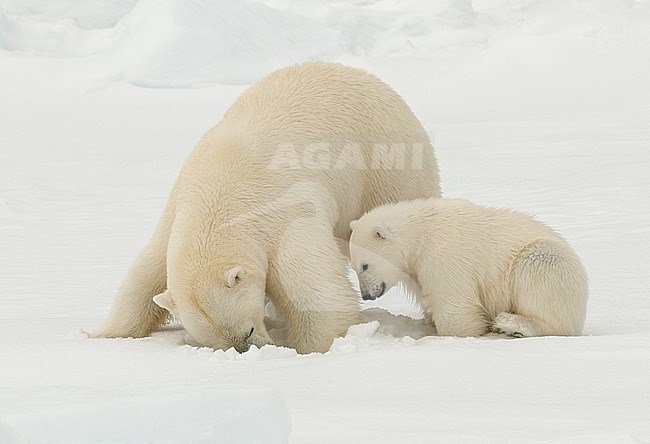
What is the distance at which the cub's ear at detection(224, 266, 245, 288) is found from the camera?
3.14 m

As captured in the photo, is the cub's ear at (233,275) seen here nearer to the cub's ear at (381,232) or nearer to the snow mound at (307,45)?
the cub's ear at (381,232)

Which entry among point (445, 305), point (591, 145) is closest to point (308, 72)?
point (445, 305)

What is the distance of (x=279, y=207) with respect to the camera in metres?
3.46

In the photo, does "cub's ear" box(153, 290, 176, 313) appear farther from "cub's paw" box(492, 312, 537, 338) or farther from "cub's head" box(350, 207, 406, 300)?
"cub's paw" box(492, 312, 537, 338)

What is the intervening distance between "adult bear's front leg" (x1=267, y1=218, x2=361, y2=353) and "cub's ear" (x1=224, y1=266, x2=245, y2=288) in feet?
0.79

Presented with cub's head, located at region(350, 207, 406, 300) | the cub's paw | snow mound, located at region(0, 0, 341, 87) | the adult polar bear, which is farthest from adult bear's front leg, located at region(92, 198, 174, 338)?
snow mound, located at region(0, 0, 341, 87)

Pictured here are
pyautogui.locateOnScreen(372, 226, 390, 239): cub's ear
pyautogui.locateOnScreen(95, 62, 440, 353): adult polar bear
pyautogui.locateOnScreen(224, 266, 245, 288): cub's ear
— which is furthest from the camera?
pyautogui.locateOnScreen(372, 226, 390, 239): cub's ear

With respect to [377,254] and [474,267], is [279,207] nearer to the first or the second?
[377,254]

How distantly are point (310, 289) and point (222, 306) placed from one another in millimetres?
371

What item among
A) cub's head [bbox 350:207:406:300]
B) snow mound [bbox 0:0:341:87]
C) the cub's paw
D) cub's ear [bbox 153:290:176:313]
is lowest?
the cub's paw

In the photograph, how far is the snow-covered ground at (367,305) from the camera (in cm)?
198

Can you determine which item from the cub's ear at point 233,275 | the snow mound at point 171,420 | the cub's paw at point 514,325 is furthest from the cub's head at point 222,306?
the snow mound at point 171,420

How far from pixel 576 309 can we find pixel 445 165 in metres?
6.34

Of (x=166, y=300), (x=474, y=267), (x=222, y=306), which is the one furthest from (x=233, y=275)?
(x=474, y=267)
